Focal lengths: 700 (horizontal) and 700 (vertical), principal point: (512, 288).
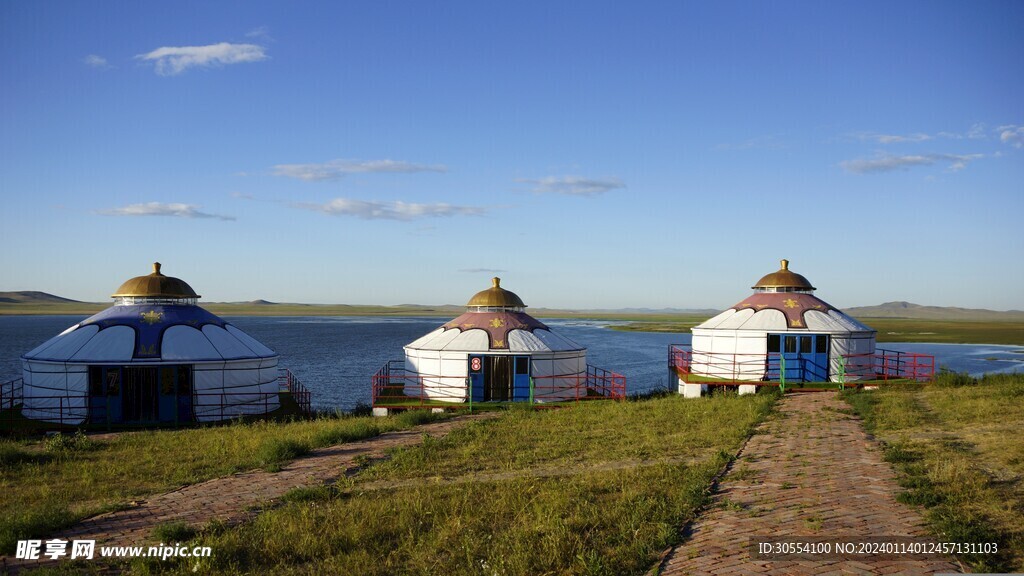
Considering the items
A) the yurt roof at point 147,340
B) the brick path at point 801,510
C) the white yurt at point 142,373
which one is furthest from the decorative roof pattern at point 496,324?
the brick path at point 801,510

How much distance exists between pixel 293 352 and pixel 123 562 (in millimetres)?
67436

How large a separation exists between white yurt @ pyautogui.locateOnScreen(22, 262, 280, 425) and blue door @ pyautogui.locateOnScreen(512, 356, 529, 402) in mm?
9488

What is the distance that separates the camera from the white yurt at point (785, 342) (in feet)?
94.5

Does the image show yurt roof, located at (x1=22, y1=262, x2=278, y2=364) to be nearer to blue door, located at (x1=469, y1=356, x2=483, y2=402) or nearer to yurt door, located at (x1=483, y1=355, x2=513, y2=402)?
blue door, located at (x1=469, y1=356, x2=483, y2=402)

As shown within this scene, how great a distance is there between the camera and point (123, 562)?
372 inches

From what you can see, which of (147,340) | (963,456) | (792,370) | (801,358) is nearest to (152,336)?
(147,340)

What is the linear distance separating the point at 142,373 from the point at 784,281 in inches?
1034

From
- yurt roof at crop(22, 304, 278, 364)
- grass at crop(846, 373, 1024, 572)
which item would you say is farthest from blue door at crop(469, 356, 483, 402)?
grass at crop(846, 373, 1024, 572)

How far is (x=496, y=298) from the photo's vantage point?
3055cm

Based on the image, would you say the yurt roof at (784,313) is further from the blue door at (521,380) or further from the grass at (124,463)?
the grass at (124,463)

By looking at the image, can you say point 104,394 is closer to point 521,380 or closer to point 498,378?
point 498,378

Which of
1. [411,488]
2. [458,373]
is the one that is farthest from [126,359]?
[411,488]

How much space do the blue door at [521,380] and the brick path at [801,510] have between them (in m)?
12.6

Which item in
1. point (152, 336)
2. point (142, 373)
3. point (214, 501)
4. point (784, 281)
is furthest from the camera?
point (784, 281)
